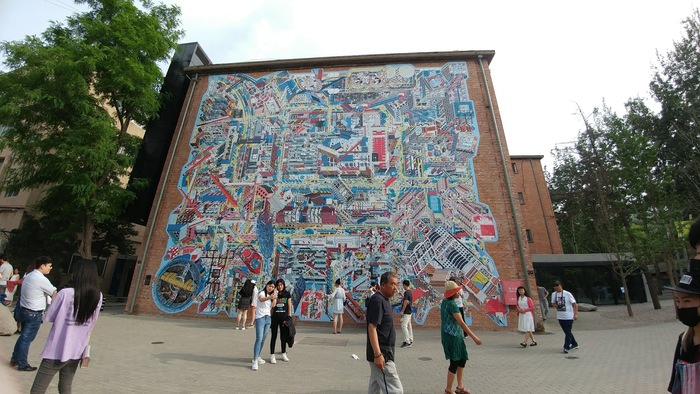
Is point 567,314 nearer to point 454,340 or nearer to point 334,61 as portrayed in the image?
point 454,340

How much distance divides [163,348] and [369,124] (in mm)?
11918

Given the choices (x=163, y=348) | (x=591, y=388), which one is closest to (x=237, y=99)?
(x=163, y=348)

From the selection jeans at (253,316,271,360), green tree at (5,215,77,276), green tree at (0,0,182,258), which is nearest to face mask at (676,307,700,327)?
jeans at (253,316,271,360)

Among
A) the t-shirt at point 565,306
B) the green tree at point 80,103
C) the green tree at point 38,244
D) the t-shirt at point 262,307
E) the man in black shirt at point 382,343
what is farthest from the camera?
the green tree at point 38,244

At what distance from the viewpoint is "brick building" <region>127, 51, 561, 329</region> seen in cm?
1314

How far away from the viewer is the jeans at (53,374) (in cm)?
337

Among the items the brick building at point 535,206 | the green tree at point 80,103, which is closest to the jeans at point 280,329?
the green tree at point 80,103

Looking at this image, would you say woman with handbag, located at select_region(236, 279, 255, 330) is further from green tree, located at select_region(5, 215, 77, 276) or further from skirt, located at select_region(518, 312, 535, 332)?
green tree, located at select_region(5, 215, 77, 276)

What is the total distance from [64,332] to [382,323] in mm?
3578

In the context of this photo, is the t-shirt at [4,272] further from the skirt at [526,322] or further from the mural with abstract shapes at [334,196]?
the skirt at [526,322]

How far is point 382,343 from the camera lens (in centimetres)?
396

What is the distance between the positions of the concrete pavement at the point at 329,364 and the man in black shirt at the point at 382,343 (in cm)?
182

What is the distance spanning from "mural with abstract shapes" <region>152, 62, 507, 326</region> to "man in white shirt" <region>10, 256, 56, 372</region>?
26.4 ft

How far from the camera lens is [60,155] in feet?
44.3
